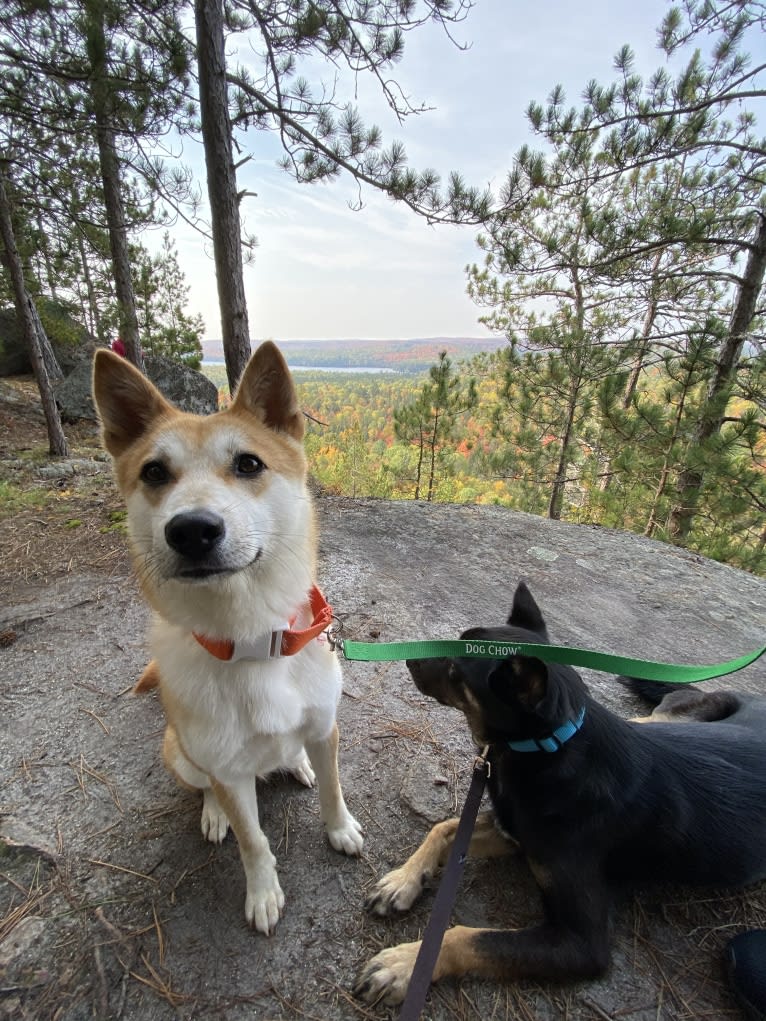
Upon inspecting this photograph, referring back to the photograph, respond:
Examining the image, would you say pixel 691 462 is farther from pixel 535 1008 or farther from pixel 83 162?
pixel 83 162

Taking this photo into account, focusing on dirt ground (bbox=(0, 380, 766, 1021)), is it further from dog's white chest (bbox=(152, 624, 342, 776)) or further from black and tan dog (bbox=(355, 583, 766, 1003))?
dog's white chest (bbox=(152, 624, 342, 776))

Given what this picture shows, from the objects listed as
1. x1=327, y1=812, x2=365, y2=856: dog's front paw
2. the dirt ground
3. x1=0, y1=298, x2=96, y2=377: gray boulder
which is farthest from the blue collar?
x1=0, y1=298, x2=96, y2=377: gray boulder

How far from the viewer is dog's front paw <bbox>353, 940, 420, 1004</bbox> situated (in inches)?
60.2

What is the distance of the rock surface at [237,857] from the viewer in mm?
1552

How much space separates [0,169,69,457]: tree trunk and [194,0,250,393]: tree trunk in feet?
10.8

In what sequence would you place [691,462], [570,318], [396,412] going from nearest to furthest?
1. [691,462]
2. [570,318]
3. [396,412]

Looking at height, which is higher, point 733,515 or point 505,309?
point 505,309

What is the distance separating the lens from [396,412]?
504 inches

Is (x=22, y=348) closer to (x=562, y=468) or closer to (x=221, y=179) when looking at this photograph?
(x=221, y=179)

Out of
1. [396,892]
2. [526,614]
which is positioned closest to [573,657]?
[526,614]

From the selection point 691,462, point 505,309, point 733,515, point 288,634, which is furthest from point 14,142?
point 505,309

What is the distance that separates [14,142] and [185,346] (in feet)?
33.3

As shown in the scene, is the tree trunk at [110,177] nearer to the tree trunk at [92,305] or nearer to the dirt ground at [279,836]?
the tree trunk at [92,305]

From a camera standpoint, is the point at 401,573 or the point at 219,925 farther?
the point at 401,573
